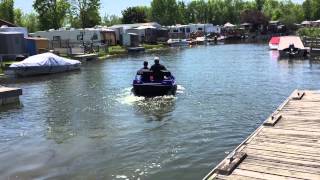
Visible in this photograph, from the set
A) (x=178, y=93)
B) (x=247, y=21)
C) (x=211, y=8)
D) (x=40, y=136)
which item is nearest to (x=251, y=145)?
(x=40, y=136)

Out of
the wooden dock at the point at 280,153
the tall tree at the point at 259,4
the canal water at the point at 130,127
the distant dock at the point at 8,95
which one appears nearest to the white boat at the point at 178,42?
the canal water at the point at 130,127

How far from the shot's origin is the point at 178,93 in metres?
27.4

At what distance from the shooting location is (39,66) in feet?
142

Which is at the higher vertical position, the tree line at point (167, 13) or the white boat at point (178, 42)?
the tree line at point (167, 13)

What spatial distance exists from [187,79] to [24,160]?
22.0 m

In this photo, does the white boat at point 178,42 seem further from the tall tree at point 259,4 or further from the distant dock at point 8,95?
the tall tree at point 259,4

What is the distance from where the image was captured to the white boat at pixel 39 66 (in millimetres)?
42656

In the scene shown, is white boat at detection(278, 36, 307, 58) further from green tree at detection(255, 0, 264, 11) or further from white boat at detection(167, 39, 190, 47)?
green tree at detection(255, 0, 264, 11)

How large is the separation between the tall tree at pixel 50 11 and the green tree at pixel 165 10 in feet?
125

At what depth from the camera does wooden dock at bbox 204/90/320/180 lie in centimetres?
950

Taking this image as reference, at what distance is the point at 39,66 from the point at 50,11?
60.8 m

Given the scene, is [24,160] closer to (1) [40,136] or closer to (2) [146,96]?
(1) [40,136]

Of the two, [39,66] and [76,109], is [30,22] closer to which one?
[39,66]

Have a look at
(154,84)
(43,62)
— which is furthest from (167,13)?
(154,84)
